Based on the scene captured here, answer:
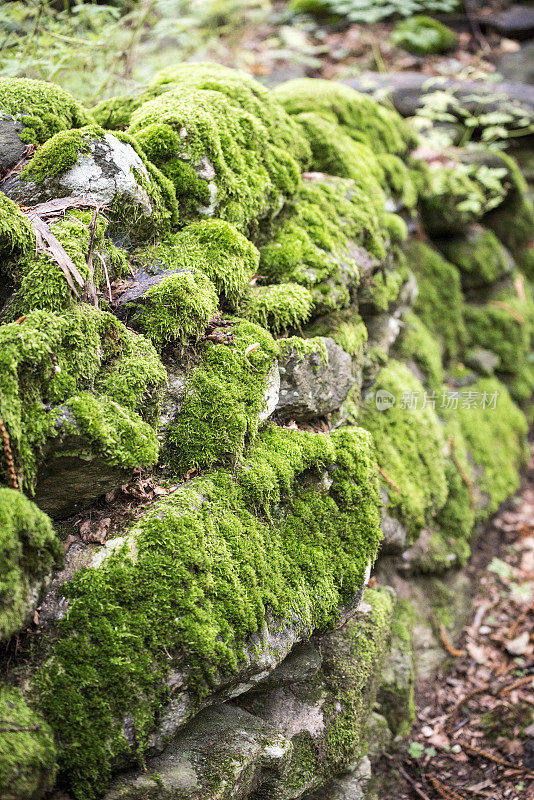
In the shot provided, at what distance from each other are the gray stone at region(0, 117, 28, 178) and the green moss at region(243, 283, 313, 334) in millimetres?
1345

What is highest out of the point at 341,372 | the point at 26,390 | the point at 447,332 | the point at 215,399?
the point at 26,390

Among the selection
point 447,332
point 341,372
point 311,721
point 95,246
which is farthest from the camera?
point 447,332

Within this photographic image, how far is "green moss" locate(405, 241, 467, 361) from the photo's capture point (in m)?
6.00

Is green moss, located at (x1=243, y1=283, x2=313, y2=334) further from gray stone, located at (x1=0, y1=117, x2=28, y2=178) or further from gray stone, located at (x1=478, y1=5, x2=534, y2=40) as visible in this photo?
gray stone, located at (x1=478, y1=5, x2=534, y2=40)

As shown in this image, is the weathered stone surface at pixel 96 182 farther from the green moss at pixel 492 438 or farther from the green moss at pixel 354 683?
the green moss at pixel 492 438

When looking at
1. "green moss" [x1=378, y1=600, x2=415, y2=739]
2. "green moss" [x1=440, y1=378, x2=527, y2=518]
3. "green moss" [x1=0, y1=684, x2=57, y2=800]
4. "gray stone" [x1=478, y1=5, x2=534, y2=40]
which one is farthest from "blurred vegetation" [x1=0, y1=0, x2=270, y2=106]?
"gray stone" [x1=478, y1=5, x2=534, y2=40]

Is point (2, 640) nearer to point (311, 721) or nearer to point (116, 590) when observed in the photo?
point (116, 590)

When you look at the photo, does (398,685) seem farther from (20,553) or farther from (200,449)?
(20,553)

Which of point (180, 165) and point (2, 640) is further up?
point (180, 165)

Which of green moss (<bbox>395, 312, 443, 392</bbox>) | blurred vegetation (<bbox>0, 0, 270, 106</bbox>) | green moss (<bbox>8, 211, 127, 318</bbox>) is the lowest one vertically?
green moss (<bbox>395, 312, 443, 392</bbox>)

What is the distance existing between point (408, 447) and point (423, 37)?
25.4 ft

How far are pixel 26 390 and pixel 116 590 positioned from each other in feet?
2.71

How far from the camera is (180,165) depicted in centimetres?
315

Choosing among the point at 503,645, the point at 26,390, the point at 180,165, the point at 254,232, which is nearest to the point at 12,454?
the point at 26,390
